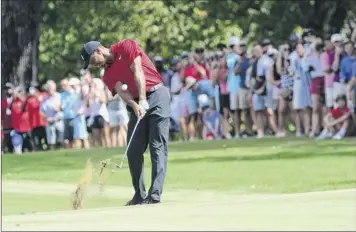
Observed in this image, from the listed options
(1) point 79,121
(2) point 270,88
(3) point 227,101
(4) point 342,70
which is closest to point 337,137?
(4) point 342,70

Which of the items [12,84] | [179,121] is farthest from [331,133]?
[12,84]

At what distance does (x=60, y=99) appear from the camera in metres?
32.3

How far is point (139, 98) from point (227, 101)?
1556 cm

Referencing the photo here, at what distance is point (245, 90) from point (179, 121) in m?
3.72

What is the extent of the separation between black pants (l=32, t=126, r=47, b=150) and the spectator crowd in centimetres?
2

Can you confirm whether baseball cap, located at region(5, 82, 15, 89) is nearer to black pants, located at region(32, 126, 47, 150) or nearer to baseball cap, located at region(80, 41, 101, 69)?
black pants, located at region(32, 126, 47, 150)

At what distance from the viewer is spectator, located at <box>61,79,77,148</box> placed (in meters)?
31.8

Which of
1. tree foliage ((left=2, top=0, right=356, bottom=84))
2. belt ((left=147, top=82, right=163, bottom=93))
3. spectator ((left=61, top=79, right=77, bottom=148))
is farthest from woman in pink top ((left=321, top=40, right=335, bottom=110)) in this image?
tree foliage ((left=2, top=0, right=356, bottom=84))

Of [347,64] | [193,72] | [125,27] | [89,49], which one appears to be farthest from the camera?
[125,27]

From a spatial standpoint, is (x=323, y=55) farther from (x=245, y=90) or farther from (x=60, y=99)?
(x=60, y=99)

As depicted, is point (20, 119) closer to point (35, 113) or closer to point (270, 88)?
point (35, 113)

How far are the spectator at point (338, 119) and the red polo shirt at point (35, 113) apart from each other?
8.99m

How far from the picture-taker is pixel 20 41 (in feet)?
120

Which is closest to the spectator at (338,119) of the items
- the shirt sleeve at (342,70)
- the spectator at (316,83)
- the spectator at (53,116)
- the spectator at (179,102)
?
the shirt sleeve at (342,70)
